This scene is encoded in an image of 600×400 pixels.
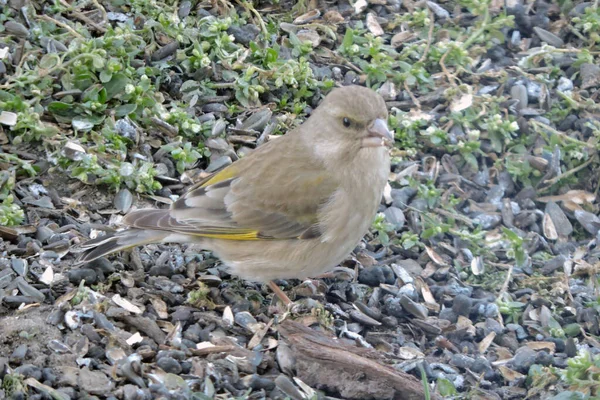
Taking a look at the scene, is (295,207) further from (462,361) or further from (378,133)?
(462,361)

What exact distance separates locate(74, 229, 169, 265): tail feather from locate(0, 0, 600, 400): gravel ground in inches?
5.2

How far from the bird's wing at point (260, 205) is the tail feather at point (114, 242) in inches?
2.9

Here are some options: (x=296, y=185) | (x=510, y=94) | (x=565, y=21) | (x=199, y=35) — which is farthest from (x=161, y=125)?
(x=565, y=21)

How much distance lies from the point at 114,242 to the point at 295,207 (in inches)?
38.7

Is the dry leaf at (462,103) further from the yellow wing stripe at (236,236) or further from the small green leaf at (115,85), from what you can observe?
Result: the small green leaf at (115,85)

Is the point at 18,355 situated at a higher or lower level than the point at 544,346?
higher

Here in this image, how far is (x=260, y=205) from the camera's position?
17.3 feet

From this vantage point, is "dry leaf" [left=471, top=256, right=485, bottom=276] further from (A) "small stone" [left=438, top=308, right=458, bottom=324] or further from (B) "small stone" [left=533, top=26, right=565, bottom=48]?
(B) "small stone" [left=533, top=26, right=565, bottom=48]

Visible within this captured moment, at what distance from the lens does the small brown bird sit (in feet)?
16.9

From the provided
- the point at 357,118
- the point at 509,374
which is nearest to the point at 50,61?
the point at 357,118

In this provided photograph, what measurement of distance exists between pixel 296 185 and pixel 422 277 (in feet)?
3.38

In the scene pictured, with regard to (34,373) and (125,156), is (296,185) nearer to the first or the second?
(125,156)

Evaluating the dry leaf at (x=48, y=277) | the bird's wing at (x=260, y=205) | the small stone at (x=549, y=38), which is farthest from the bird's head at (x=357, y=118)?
the small stone at (x=549, y=38)

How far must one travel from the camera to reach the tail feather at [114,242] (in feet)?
16.8
